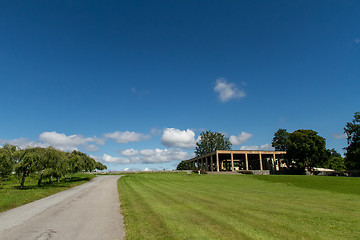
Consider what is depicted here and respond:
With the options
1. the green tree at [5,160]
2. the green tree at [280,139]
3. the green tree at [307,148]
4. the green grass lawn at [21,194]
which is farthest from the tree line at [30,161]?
the green tree at [280,139]

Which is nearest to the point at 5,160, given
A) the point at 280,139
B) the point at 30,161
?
the point at 30,161

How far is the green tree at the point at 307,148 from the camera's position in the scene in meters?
57.0

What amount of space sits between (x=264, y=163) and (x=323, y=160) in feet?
83.7

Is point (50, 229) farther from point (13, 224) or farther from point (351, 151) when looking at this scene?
point (351, 151)

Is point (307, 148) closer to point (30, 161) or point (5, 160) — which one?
point (30, 161)

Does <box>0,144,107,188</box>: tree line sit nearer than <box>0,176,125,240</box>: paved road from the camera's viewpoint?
No

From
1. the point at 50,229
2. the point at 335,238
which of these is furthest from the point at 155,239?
the point at 335,238

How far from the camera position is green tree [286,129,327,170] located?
2243 inches

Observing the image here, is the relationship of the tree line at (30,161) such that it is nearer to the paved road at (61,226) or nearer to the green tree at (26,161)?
the green tree at (26,161)

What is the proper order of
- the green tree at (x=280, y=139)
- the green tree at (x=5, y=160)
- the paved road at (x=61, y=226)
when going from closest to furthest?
the paved road at (x=61, y=226), the green tree at (x=5, y=160), the green tree at (x=280, y=139)

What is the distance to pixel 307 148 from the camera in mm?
56500

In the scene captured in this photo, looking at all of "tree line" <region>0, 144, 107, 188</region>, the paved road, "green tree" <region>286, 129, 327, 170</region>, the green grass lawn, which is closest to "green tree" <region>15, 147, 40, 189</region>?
"tree line" <region>0, 144, 107, 188</region>

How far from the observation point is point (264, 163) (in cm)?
8275

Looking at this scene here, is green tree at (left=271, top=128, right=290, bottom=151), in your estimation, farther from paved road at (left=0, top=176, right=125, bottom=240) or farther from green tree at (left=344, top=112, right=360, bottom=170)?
paved road at (left=0, top=176, right=125, bottom=240)
